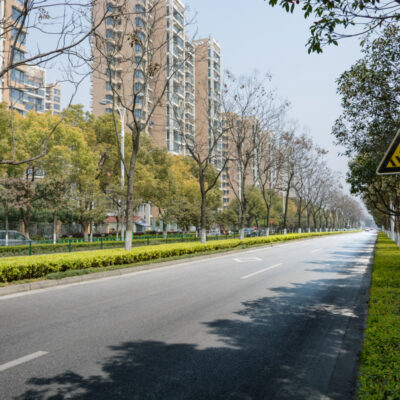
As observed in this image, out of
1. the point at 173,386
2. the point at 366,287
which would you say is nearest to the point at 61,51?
the point at 173,386

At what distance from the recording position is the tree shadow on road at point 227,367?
11.7 feet

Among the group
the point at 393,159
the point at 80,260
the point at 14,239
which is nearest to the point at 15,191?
the point at 14,239

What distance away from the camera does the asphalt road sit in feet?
12.1

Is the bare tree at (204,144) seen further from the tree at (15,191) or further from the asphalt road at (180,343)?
the asphalt road at (180,343)

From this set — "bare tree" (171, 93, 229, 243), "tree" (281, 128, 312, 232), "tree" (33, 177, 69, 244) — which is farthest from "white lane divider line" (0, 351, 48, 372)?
"tree" (281, 128, 312, 232)

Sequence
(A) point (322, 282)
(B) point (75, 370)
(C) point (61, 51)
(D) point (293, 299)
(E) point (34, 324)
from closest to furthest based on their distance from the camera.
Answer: (B) point (75, 370) < (E) point (34, 324) < (D) point (293, 299) < (C) point (61, 51) < (A) point (322, 282)

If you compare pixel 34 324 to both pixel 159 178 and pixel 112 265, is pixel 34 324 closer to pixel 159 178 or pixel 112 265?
pixel 112 265

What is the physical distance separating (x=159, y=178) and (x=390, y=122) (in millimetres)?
33135

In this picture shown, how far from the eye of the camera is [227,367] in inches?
166

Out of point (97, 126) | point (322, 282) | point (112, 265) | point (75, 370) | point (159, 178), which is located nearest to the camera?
point (75, 370)

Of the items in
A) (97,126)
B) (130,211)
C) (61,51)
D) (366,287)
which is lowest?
(366,287)

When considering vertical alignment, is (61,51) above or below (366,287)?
above

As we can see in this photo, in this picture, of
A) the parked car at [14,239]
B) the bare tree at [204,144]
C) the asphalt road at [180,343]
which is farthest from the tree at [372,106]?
the parked car at [14,239]

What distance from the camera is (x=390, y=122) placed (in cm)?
1183
